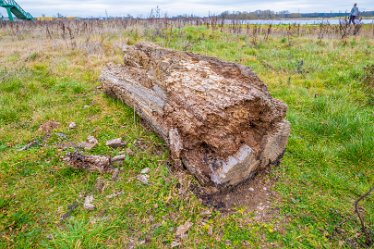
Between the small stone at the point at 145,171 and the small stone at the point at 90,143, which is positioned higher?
the small stone at the point at 90,143

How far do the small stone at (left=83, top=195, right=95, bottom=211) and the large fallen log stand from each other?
0.91 meters

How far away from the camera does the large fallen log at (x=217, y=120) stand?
2.40 m

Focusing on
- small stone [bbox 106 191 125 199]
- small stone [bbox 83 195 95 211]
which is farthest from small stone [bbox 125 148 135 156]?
small stone [bbox 83 195 95 211]

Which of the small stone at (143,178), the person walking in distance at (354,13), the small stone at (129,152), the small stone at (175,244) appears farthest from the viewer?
the person walking in distance at (354,13)

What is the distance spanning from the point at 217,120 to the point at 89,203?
1.46 m

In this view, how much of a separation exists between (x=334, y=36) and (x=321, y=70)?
6575 millimetres

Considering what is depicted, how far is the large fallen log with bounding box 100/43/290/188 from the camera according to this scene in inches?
94.3

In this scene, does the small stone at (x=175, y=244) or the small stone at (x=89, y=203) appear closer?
the small stone at (x=175, y=244)

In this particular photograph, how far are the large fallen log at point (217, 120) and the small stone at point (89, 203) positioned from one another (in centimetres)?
91

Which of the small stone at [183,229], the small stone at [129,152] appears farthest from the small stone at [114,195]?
the small stone at [183,229]

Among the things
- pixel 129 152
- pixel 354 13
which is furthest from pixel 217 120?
pixel 354 13

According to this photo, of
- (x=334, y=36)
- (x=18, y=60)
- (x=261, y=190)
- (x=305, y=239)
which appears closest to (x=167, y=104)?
(x=261, y=190)

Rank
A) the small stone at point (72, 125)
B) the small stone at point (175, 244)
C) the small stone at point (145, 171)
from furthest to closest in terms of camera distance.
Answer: the small stone at point (72, 125), the small stone at point (145, 171), the small stone at point (175, 244)

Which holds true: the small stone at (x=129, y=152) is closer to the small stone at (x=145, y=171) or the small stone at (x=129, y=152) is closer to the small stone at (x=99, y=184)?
the small stone at (x=145, y=171)
